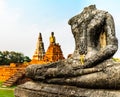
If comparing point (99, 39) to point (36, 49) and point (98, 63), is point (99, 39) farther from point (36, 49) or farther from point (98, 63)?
point (36, 49)

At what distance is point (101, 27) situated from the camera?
6.29 m

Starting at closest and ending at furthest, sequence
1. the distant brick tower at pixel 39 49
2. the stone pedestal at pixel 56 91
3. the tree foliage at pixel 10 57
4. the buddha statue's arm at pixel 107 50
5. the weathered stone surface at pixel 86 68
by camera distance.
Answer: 1. the stone pedestal at pixel 56 91
2. the weathered stone surface at pixel 86 68
3. the buddha statue's arm at pixel 107 50
4. the distant brick tower at pixel 39 49
5. the tree foliage at pixel 10 57

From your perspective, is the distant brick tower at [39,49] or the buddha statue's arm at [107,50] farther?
the distant brick tower at [39,49]

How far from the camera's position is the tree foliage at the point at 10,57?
1906 inches

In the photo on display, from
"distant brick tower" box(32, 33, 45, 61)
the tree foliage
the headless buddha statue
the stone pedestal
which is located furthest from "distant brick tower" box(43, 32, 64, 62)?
the tree foliage

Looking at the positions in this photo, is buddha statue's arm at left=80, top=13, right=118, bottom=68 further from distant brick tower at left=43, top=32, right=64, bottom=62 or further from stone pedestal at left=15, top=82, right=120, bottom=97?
distant brick tower at left=43, top=32, right=64, bottom=62

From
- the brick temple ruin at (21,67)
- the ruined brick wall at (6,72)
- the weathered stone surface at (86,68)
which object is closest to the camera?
the weathered stone surface at (86,68)

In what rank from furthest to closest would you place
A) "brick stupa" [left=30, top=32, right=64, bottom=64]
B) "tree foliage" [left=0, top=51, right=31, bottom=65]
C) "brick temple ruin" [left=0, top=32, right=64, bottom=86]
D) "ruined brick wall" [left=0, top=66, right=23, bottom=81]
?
"tree foliage" [left=0, top=51, right=31, bottom=65]
"brick stupa" [left=30, top=32, right=64, bottom=64]
"ruined brick wall" [left=0, top=66, right=23, bottom=81]
"brick temple ruin" [left=0, top=32, right=64, bottom=86]

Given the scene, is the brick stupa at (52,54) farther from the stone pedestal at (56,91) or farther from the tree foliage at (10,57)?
the tree foliage at (10,57)

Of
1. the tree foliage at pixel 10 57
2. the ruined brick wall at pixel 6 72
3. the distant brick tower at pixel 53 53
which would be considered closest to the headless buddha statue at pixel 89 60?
the ruined brick wall at pixel 6 72

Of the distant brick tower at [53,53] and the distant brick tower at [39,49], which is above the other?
the distant brick tower at [39,49]

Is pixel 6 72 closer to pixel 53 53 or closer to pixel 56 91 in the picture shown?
pixel 53 53

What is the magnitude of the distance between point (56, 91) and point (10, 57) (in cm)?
4662

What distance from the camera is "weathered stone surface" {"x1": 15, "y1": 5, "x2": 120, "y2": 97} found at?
517 cm
